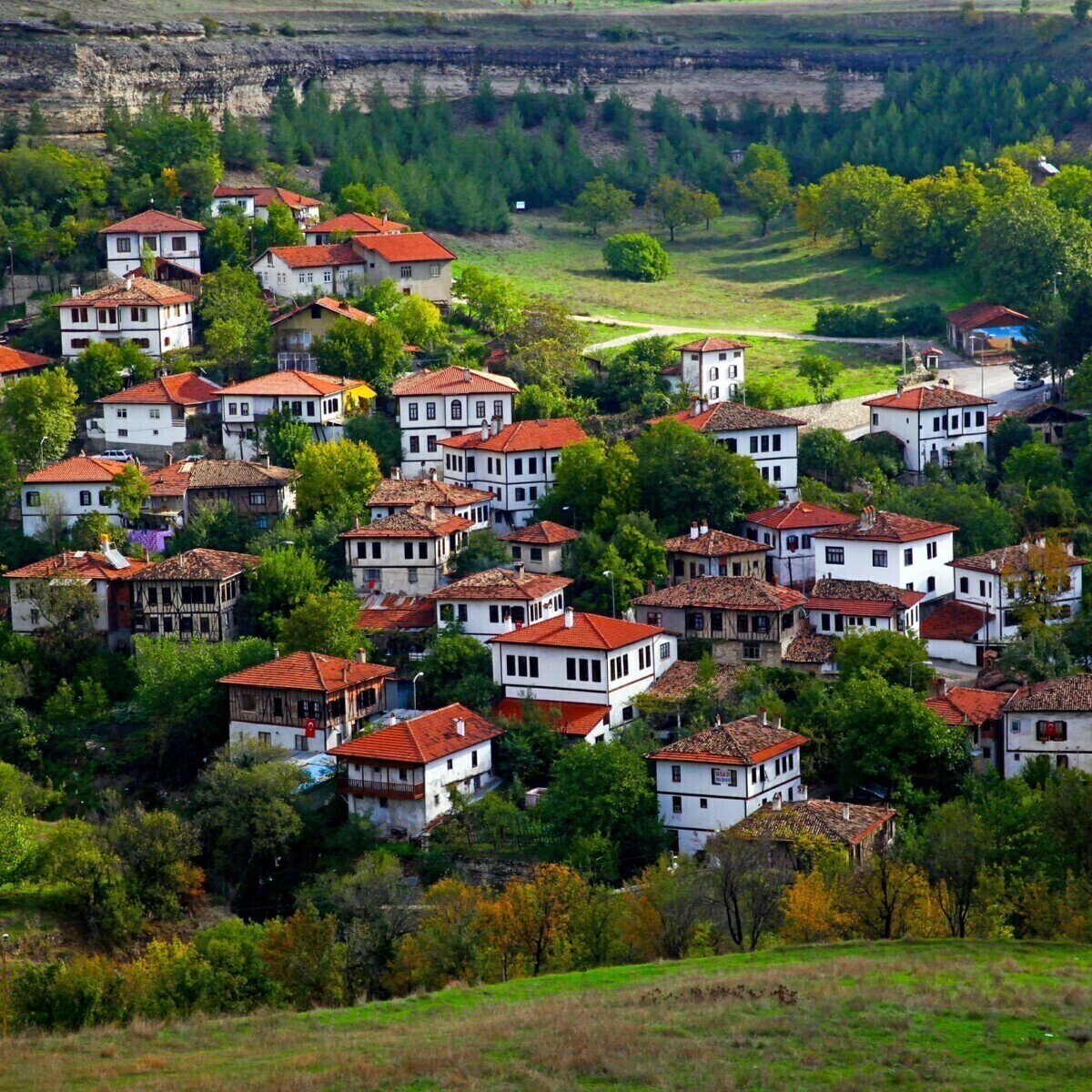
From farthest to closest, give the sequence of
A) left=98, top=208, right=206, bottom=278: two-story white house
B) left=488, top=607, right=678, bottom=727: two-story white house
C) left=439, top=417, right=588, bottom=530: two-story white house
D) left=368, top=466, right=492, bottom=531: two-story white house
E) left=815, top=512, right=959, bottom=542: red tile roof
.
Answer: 1. left=98, top=208, right=206, bottom=278: two-story white house
2. left=439, top=417, right=588, bottom=530: two-story white house
3. left=368, top=466, right=492, bottom=531: two-story white house
4. left=815, top=512, right=959, bottom=542: red tile roof
5. left=488, top=607, right=678, bottom=727: two-story white house

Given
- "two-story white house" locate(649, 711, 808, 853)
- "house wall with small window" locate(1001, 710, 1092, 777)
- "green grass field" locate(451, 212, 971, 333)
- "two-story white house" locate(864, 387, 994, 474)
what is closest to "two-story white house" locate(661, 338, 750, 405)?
"two-story white house" locate(864, 387, 994, 474)

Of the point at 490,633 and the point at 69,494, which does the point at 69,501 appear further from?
the point at 490,633

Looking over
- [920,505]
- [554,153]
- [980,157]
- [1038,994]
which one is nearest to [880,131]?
[980,157]

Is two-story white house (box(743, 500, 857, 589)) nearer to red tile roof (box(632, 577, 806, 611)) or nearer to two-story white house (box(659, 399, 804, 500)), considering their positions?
red tile roof (box(632, 577, 806, 611))

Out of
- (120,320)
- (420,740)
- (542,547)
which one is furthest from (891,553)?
(120,320)

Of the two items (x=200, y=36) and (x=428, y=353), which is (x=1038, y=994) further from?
(x=200, y=36)

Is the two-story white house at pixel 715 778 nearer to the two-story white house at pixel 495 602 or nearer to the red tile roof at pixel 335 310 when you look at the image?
the two-story white house at pixel 495 602
